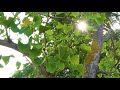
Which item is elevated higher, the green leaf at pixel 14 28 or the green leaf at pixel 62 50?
the green leaf at pixel 14 28

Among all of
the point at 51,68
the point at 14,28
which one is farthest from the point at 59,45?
the point at 14,28

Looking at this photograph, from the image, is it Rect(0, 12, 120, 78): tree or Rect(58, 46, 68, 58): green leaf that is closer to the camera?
Rect(0, 12, 120, 78): tree

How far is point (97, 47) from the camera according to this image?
5176 mm

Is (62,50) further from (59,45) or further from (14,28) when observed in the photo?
(59,45)

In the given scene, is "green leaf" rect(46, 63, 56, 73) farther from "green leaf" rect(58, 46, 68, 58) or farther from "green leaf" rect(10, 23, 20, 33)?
"green leaf" rect(10, 23, 20, 33)

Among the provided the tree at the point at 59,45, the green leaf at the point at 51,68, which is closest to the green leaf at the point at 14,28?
the tree at the point at 59,45

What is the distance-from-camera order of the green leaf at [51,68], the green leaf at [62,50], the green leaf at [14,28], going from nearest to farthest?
the green leaf at [14,28]
the green leaf at [62,50]
the green leaf at [51,68]

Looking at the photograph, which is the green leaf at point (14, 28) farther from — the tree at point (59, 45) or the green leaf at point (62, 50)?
the green leaf at point (62, 50)

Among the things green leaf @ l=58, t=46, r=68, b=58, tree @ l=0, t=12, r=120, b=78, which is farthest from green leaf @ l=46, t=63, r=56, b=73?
green leaf @ l=58, t=46, r=68, b=58

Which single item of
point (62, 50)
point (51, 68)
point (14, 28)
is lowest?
point (51, 68)

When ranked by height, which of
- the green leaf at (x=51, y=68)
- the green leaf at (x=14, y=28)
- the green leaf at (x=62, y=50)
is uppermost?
the green leaf at (x=14, y=28)
